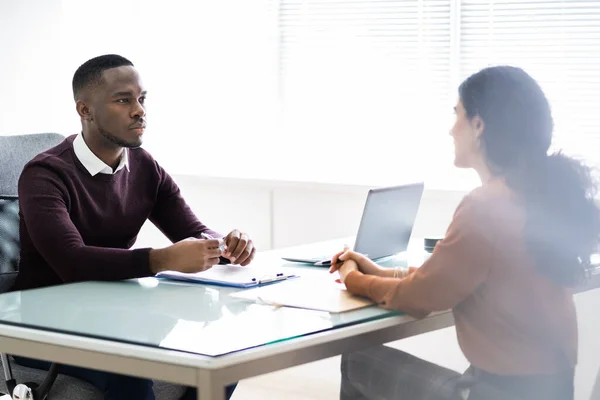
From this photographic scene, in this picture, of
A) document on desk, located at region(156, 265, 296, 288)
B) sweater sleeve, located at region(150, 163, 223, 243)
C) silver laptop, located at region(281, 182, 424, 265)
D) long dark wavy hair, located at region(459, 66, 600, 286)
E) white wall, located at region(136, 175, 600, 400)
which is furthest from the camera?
white wall, located at region(136, 175, 600, 400)

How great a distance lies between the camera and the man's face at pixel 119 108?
2.56 meters

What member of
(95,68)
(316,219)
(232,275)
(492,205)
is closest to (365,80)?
(316,219)

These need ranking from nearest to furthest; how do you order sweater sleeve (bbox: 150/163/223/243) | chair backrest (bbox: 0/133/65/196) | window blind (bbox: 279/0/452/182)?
chair backrest (bbox: 0/133/65/196)
sweater sleeve (bbox: 150/163/223/243)
window blind (bbox: 279/0/452/182)

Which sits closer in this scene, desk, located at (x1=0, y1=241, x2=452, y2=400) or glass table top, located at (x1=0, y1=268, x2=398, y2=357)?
desk, located at (x1=0, y1=241, x2=452, y2=400)

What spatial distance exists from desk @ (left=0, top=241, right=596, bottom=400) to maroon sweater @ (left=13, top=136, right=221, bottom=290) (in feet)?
0.39

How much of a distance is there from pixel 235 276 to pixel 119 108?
592mm

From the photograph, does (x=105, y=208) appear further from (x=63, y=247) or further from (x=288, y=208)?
(x=288, y=208)

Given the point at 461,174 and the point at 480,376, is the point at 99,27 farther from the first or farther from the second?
the point at 480,376

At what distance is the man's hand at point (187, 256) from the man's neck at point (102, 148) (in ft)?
1.38

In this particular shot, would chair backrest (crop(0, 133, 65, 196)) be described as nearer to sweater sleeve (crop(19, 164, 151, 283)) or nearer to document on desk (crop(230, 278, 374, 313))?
sweater sleeve (crop(19, 164, 151, 283))

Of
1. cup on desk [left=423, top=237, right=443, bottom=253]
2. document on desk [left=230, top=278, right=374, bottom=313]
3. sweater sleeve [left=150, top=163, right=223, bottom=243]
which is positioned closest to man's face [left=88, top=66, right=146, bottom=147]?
sweater sleeve [left=150, top=163, right=223, bottom=243]

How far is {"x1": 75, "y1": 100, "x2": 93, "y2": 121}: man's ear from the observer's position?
2.59 meters

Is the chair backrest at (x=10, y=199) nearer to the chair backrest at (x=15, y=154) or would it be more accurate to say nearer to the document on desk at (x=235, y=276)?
the chair backrest at (x=15, y=154)

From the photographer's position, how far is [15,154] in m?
2.66
